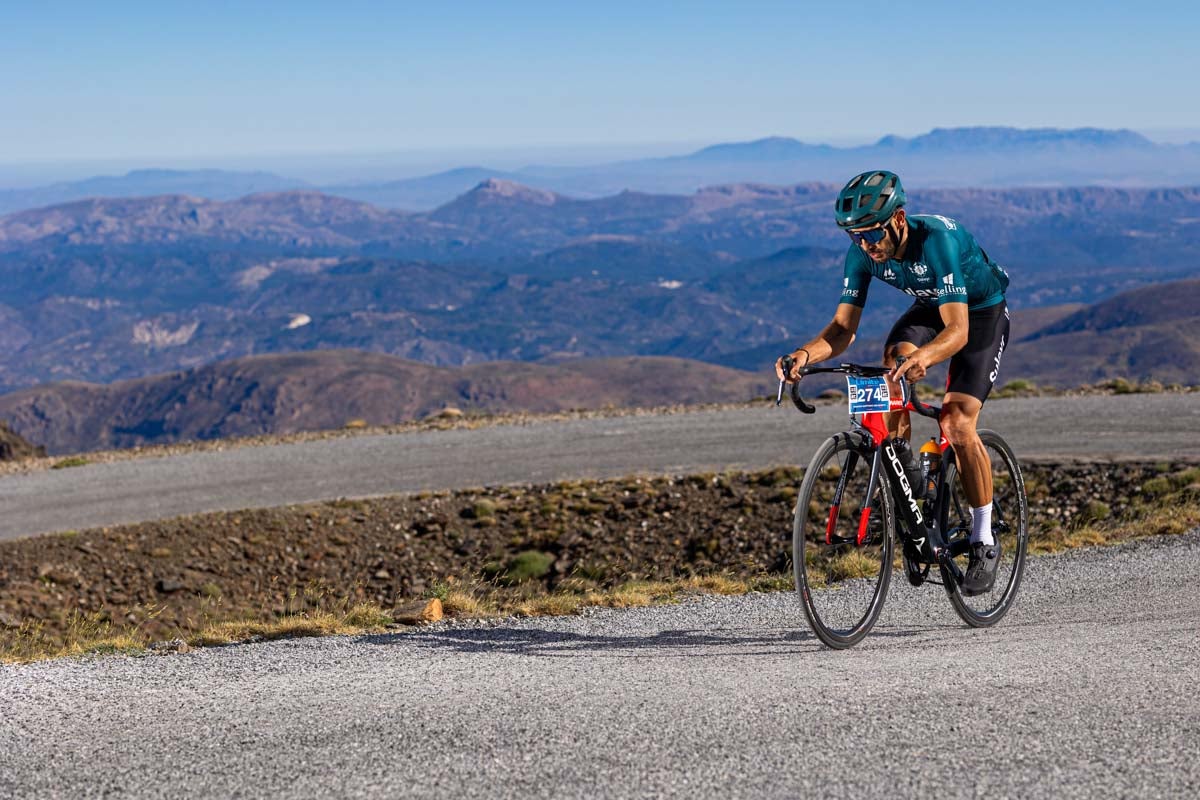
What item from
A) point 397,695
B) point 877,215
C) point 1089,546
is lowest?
point 1089,546

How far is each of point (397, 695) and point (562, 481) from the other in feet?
45.2

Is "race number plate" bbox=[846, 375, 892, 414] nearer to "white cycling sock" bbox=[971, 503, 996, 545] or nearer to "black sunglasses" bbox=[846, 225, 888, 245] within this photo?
"black sunglasses" bbox=[846, 225, 888, 245]

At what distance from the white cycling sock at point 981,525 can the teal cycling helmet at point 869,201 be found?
2.27m

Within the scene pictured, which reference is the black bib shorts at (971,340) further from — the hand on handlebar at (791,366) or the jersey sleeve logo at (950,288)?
the hand on handlebar at (791,366)

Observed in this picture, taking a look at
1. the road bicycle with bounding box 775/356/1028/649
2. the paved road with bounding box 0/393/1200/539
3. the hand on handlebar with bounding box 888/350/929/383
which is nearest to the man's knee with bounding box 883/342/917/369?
the road bicycle with bounding box 775/356/1028/649

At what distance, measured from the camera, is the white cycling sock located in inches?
294

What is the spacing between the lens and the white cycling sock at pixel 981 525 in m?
7.47

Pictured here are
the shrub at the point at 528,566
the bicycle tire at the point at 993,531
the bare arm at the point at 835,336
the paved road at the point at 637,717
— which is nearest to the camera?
the paved road at the point at 637,717

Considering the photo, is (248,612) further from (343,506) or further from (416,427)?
(416,427)

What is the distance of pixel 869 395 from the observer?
6777 mm

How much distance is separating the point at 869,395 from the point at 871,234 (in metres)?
1.01

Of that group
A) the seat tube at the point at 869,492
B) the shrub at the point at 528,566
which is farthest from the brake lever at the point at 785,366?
the shrub at the point at 528,566

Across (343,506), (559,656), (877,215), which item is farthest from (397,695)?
(343,506)

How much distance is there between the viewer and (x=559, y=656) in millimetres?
7000
